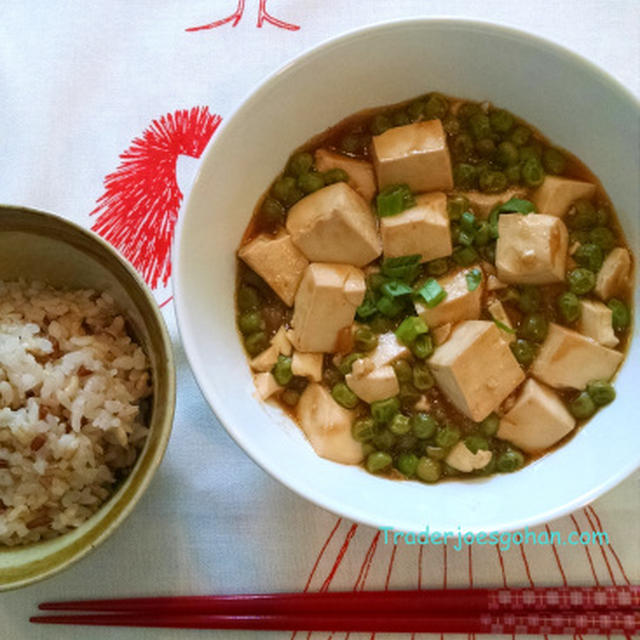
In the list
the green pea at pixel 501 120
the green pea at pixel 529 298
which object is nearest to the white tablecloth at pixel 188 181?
the green pea at pixel 501 120

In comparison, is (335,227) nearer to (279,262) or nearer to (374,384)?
(279,262)

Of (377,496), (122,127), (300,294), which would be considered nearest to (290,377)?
(300,294)

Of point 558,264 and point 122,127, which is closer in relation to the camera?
point 558,264

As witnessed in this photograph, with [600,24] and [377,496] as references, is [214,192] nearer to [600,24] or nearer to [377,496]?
[377,496]

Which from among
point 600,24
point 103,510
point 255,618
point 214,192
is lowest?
point 255,618

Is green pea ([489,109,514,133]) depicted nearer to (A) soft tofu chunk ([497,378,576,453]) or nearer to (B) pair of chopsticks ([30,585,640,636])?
(A) soft tofu chunk ([497,378,576,453])

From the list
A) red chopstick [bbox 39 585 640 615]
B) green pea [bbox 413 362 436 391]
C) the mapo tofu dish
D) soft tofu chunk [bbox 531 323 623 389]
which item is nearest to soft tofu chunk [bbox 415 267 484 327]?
the mapo tofu dish
